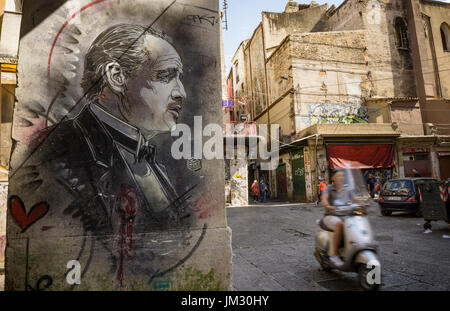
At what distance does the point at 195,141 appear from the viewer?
3225 millimetres

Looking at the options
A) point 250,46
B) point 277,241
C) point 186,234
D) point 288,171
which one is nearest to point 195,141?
A: point 186,234

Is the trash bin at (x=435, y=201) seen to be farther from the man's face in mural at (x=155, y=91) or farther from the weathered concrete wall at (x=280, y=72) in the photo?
the weathered concrete wall at (x=280, y=72)

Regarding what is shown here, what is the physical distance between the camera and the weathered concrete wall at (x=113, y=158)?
9.15 ft

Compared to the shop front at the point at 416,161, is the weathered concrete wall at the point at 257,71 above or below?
above

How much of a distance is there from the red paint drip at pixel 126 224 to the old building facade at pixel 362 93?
16.0 m

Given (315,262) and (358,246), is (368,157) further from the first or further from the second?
(358,246)

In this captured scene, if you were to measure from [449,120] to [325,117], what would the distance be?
989 centimetres

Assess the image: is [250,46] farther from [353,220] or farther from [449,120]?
[353,220]

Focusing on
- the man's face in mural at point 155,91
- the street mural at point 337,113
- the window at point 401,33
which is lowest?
the man's face in mural at point 155,91

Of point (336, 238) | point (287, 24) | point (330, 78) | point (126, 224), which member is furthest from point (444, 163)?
point (126, 224)

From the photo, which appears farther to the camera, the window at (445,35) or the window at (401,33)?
the window at (445,35)

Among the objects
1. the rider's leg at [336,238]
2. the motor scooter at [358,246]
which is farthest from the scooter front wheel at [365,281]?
the rider's leg at [336,238]

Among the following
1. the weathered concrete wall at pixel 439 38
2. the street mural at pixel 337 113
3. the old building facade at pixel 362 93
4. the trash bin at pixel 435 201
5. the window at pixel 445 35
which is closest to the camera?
the trash bin at pixel 435 201
